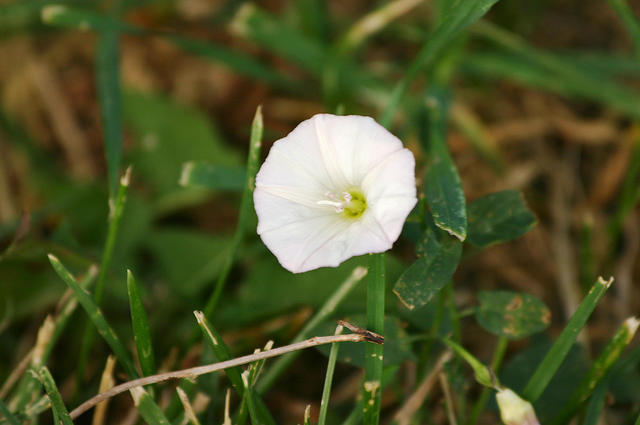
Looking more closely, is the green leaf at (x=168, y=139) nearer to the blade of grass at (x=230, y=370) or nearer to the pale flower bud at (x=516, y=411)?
the blade of grass at (x=230, y=370)

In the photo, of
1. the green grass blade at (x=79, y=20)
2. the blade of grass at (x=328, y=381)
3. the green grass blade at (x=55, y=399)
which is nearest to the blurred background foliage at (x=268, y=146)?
the green grass blade at (x=79, y=20)

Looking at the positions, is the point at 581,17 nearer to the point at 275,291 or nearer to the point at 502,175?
the point at 502,175

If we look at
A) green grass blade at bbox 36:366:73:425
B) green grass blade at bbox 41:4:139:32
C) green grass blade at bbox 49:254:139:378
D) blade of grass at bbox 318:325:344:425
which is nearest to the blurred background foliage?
green grass blade at bbox 41:4:139:32

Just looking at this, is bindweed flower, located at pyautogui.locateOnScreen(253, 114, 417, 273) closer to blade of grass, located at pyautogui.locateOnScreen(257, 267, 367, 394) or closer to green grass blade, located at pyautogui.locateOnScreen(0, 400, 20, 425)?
blade of grass, located at pyautogui.locateOnScreen(257, 267, 367, 394)

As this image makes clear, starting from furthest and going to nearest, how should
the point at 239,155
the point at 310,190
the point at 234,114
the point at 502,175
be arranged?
the point at 234,114 < the point at 239,155 < the point at 502,175 < the point at 310,190

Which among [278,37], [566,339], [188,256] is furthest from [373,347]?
[278,37]

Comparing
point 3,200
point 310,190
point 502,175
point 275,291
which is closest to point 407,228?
point 310,190
